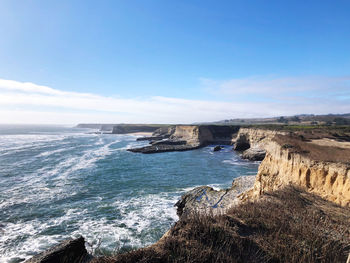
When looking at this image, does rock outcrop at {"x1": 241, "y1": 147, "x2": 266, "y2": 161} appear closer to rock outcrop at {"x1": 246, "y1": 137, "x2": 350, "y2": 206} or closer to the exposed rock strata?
the exposed rock strata

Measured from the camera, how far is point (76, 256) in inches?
260

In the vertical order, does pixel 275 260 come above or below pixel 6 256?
above

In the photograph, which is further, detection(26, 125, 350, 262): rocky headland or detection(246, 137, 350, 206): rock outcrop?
detection(246, 137, 350, 206): rock outcrop

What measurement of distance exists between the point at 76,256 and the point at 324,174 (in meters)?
13.8

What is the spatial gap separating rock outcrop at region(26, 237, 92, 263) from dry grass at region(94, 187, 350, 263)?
2.86 metres

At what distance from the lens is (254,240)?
17.7 ft

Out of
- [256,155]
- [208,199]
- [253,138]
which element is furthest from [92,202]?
[253,138]

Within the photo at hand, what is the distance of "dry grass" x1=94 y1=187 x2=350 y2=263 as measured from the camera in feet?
14.7

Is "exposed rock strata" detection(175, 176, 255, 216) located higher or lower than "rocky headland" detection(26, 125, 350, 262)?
lower

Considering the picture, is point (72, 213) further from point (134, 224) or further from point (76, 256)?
point (76, 256)

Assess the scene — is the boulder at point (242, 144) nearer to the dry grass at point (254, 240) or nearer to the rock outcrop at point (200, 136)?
the rock outcrop at point (200, 136)

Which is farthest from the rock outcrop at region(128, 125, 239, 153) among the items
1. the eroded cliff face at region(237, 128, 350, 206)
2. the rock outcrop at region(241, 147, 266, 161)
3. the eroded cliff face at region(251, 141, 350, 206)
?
the eroded cliff face at region(237, 128, 350, 206)

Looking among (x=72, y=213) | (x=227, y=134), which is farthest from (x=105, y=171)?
(x=227, y=134)

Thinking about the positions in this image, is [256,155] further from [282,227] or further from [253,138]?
[282,227]
